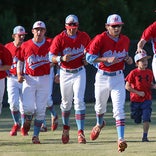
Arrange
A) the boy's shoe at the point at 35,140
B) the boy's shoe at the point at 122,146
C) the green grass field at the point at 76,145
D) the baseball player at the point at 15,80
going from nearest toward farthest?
1. the boy's shoe at the point at 122,146
2. the green grass field at the point at 76,145
3. the boy's shoe at the point at 35,140
4. the baseball player at the point at 15,80

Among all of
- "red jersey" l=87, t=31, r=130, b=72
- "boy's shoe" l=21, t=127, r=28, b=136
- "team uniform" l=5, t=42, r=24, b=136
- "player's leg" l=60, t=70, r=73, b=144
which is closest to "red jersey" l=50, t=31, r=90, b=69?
"player's leg" l=60, t=70, r=73, b=144

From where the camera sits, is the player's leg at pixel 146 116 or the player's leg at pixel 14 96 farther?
the player's leg at pixel 14 96

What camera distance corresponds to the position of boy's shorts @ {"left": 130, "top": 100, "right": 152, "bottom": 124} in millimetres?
14922

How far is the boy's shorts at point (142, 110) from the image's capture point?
49.0 ft

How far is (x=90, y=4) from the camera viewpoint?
30547 millimetres

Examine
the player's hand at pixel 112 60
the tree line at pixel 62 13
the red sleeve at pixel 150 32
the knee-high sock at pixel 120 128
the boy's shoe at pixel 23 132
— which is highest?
the tree line at pixel 62 13

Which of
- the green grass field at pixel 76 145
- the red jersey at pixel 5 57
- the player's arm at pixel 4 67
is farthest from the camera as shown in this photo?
the red jersey at pixel 5 57

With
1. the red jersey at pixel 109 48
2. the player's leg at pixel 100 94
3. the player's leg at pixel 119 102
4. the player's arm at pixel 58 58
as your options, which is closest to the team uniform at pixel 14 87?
the player's arm at pixel 58 58

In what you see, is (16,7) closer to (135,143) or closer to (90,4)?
(90,4)

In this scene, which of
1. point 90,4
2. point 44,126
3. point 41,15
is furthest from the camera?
point 90,4

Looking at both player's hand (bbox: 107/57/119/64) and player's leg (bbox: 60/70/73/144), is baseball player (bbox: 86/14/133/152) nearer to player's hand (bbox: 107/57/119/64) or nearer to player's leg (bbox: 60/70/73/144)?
player's hand (bbox: 107/57/119/64)

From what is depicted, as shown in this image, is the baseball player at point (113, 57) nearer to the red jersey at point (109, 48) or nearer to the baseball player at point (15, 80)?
the red jersey at point (109, 48)

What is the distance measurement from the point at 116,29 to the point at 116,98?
1095 millimetres

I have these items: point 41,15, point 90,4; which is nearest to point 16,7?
point 41,15
